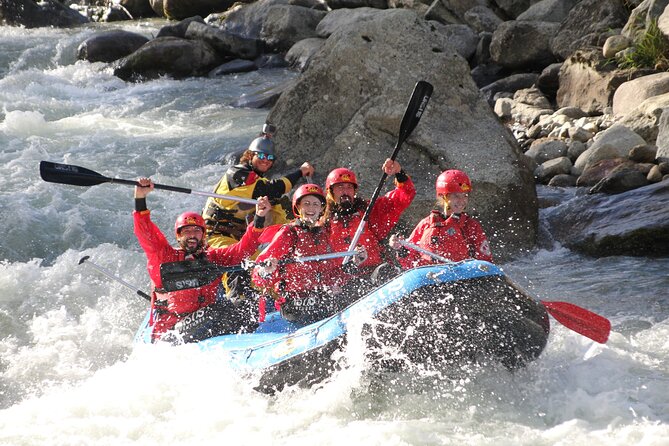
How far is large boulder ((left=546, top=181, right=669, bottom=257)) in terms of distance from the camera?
25.9 ft

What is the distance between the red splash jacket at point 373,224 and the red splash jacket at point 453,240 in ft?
1.07

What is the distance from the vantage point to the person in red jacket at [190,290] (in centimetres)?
604

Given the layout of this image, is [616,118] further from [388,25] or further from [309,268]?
[309,268]

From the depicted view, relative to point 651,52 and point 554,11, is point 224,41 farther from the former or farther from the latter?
point 651,52

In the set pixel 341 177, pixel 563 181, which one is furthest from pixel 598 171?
pixel 341 177

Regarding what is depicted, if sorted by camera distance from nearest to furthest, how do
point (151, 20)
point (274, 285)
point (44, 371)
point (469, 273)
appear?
1. point (469, 273)
2. point (274, 285)
3. point (44, 371)
4. point (151, 20)

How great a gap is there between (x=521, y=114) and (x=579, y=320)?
7400 mm

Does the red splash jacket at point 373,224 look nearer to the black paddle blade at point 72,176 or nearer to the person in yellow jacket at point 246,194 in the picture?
the person in yellow jacket at point 246,194

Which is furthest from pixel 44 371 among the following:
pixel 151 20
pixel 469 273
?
pixel 151 20

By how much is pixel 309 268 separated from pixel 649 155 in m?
5.19

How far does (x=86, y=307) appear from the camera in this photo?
8141mm

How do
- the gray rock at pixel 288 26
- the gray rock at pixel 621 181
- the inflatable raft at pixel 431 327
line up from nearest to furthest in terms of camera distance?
1. the inflatable raft at pixel 431 327
2. the gray rock at pixel 621 181
3. the gray rock at pixel 288 26

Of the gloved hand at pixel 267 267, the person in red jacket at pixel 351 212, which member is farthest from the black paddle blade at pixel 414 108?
the gloved hand at pixel 267 267

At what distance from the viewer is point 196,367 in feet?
19.2
